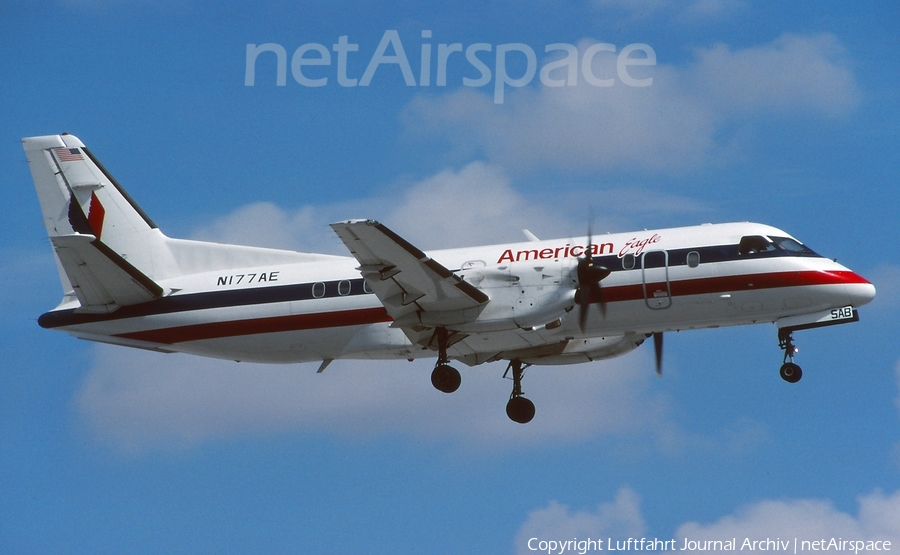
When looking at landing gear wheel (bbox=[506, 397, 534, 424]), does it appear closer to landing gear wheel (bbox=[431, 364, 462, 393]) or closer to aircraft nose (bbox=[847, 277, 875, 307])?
landing gear wheel (bbox=[431, 364, 462, 393])

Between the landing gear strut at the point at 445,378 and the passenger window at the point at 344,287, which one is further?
the passenger window at the point at 344,287

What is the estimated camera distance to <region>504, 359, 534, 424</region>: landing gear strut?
26219mm

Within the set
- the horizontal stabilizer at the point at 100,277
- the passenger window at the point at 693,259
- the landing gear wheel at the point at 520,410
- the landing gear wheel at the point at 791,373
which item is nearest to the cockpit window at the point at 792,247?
the passenger window at the point at 693,259

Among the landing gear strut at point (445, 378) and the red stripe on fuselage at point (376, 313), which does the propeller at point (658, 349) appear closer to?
the red stripe on fuselage at point (376, 313)

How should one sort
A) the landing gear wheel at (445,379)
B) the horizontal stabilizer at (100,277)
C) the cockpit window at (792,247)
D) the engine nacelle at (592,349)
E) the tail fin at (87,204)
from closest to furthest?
the cockpit window at (792,247) < the landing gear wheel at (445,379) < the horizontal stabilizer at (100,277) < the engine nacelle at (592,349) < the tail fin at (87,204)

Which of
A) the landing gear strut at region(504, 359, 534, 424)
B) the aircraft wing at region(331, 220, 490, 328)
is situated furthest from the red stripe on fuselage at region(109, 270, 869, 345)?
the landing gear strut at region(504, 359, 534, 424)

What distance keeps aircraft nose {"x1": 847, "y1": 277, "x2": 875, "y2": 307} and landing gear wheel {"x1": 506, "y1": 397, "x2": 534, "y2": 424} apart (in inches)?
323

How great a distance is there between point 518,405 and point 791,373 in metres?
6.88

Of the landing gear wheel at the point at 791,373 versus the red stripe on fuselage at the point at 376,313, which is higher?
the red stripe on fuselage at the point at 376,313

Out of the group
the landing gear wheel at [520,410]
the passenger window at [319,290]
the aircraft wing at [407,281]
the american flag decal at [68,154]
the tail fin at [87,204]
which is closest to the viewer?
the aircraft wing at [407,281]

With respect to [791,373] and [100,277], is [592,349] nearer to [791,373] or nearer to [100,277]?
[791,373]

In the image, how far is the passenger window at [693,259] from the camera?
73.4 feet

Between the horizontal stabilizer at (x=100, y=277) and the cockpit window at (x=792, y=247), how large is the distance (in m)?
14.6

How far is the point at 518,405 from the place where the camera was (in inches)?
1033
